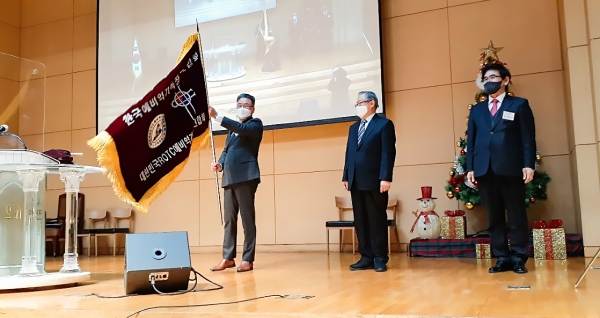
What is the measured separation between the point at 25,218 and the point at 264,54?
4.00m

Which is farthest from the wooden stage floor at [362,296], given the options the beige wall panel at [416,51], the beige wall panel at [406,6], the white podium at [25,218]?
the beige wall panel at [406,6]

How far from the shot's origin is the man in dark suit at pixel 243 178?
4.27m

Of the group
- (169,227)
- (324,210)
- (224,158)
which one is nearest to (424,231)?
(324,210)

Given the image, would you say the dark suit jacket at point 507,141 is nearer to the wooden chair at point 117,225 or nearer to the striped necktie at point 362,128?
the striped necktie at point 362,128

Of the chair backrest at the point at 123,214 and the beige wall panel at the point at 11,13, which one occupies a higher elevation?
the beige wall panel at the point at 11,13

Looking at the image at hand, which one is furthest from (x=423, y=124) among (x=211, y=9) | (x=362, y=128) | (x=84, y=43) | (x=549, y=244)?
(x=84, y=43)

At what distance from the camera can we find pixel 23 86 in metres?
4.43

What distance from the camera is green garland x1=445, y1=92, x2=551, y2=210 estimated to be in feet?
17.6

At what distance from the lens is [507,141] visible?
3.65 metres

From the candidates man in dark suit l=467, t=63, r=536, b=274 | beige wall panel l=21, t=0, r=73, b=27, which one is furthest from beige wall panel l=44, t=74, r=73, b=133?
man in dark suit l=467, t=63, r=536, b=274

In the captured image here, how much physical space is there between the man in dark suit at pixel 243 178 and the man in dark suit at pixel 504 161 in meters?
1.60

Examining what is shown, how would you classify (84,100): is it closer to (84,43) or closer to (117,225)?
(84,43)

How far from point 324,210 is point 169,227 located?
2231 mm

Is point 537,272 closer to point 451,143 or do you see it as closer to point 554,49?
point 451,143
